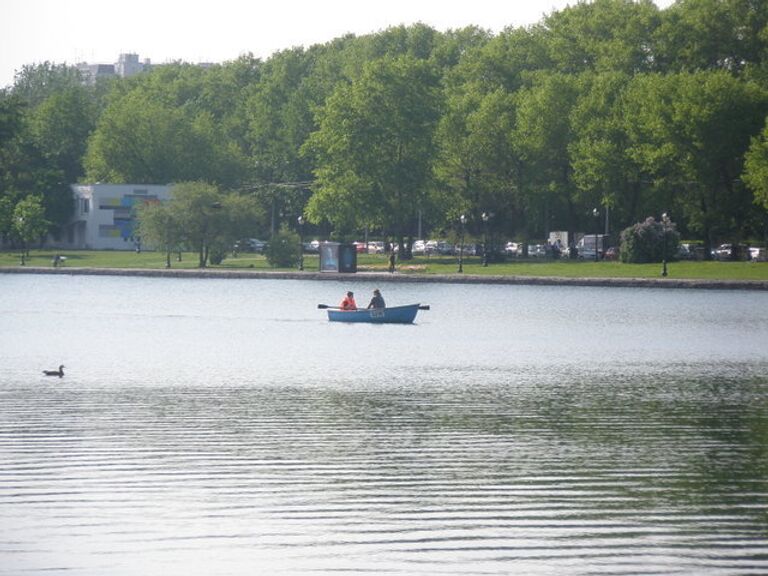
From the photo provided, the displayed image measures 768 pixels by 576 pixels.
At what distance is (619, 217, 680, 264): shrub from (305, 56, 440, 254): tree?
21452 millimetres

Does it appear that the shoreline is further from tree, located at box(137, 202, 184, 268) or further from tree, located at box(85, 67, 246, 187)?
tree, located at box(85, 67, 246, 187)

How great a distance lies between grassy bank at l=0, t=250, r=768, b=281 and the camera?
11250 cm

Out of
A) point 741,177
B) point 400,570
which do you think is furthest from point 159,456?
point 741,177

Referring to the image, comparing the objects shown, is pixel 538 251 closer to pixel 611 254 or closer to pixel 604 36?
pixel 611 254

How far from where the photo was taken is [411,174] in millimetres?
132625

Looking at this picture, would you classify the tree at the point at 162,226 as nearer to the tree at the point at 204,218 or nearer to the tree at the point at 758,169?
the tree at the point at 204,218

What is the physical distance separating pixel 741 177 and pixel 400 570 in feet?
325

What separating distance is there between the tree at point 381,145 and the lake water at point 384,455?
6756 cm

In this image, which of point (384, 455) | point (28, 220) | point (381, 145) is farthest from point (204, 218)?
point (384, 455)

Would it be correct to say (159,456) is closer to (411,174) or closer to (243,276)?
(243,276)

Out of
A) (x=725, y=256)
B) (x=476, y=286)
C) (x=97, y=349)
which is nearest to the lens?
(x=97, y=349)

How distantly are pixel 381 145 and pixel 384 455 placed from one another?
10501cm

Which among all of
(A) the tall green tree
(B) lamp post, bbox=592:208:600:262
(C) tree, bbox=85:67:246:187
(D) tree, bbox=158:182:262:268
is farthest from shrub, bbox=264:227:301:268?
(C) tree, bbox=85:67:246:187

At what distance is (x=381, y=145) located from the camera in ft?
440
